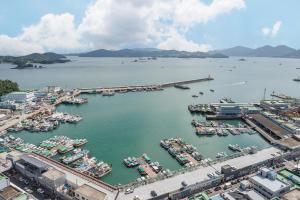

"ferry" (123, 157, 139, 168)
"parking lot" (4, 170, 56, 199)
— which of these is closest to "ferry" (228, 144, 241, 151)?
"ferry" (123, 157, 139, 168)

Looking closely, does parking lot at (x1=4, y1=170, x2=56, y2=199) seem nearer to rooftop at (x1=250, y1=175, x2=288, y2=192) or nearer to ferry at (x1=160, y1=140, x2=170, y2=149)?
ferry at (x1=160, y1=140, x2=170, y2=149)

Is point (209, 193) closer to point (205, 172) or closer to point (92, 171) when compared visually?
point (205, 172)

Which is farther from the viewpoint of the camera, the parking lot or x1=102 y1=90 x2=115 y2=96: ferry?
x1=102 y1=90 x2=115 y2=96: ferry

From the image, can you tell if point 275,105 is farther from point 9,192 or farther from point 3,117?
point 3,117

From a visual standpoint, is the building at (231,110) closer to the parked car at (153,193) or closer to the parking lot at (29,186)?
the parked car at (153,193)

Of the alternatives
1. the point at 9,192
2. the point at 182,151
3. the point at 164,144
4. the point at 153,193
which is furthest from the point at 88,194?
the point at 164,144
